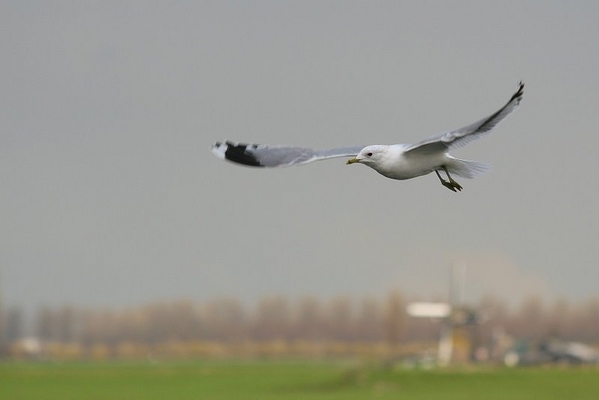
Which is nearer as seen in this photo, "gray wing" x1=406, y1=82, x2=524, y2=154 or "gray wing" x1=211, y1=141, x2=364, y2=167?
"gray wing" x1=406, y1=82, x2=524, y2=154

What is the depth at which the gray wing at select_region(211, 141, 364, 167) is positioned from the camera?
4094 mm

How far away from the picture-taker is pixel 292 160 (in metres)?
4.05

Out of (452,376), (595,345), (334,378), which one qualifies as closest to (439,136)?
(452,376)

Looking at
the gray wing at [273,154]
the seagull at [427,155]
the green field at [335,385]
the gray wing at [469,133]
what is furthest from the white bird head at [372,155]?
the green field at [335,385]

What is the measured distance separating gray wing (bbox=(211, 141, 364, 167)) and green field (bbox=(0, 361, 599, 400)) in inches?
3349

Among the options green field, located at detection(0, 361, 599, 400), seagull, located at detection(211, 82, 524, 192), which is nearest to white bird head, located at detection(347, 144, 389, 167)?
seagull, located at detection(211, 82, 524, 192)

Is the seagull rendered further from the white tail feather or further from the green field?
the green field

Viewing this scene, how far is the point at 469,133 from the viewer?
3531 millimetres

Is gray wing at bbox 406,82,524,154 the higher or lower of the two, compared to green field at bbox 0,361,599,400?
higher

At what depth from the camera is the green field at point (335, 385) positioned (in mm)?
95500

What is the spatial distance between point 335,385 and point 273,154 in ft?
352

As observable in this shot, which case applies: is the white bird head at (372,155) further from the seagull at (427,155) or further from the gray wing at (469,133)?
the gray wing at (469,133)

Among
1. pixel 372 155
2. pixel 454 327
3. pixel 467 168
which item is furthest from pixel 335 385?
pixel 372 155

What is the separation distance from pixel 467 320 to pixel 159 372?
3906 cm
